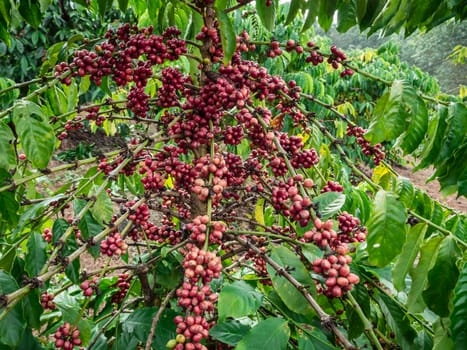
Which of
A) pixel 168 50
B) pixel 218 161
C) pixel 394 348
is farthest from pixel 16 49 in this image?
pixel 394 348

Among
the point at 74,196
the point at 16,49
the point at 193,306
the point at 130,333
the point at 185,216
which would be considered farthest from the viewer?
the point at 16,49

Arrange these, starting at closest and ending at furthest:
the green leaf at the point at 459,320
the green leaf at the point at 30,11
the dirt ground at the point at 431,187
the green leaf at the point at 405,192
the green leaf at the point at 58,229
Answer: the green leaf at the point at 459,320 < the green leaf at the point at 58,229 < the green leaf at the point at 405,192 < the green leaf at the point at 30,11 < the dirt ground at the point at 431,187

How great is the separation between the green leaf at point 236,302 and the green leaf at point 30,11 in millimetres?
1351

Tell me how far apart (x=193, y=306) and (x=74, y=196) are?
0.49 m

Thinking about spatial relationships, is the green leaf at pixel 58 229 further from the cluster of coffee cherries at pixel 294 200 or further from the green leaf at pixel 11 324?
the cluster of coffee cherries at pixel 294 200

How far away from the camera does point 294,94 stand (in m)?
1.44

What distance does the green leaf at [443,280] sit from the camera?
89 centimetres

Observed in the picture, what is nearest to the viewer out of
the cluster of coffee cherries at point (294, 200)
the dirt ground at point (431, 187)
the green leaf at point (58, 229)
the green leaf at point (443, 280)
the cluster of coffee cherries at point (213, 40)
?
the green leaf at point (443, 280)

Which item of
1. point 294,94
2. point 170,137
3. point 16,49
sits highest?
point 294,94

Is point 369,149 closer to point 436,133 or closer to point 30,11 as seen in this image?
point 436,133

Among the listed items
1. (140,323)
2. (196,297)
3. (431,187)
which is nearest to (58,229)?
(140,323)

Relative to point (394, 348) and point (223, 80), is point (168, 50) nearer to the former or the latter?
point (223, 80)

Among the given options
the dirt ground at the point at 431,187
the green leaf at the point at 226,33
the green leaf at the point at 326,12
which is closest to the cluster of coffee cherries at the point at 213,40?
the green leaf at the point at 226,33

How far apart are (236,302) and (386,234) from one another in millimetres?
414
